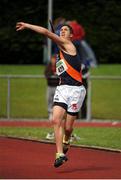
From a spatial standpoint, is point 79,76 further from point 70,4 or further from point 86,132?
point 70,4

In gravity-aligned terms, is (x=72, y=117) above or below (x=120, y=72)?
above

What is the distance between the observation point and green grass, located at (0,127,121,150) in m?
15.8

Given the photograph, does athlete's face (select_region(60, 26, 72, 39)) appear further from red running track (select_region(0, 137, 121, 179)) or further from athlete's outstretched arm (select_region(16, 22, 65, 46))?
red running track (select_region(0, 137, 121, 179))

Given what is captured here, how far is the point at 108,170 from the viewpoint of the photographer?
12164 mm

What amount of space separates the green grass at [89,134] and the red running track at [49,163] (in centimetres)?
83

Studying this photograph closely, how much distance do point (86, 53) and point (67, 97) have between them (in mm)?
10376

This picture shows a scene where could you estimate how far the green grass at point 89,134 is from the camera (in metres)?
15.8

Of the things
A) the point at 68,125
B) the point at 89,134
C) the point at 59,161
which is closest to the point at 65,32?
the point at 68,125

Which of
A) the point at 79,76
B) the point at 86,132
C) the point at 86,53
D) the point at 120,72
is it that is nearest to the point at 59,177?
the point at 79,76

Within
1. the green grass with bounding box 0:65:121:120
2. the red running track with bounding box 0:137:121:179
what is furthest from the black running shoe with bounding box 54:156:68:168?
the green grass with bounding box 0:65:121:120

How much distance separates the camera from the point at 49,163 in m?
12.9

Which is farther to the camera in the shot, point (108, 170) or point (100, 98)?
point (100, 98)

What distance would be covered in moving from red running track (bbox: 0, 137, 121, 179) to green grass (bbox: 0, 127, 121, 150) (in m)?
0.83

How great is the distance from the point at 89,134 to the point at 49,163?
4.99 m
